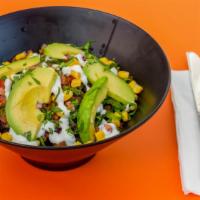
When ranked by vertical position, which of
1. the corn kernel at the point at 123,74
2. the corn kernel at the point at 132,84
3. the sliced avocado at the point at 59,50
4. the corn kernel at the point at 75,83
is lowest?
the corn kernel at the point at 75,83

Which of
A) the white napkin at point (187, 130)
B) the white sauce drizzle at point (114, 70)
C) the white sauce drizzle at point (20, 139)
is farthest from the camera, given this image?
the white sauce drizzle at point (114, 70)

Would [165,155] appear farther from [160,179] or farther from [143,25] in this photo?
[143,25]

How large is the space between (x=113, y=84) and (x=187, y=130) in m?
0.23

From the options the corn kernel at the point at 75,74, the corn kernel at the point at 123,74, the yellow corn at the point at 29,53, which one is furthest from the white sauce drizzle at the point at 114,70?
the yellow corn at the point at 29,53

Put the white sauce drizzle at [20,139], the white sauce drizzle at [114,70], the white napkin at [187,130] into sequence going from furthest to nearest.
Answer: the white sauce drizzle at [114,70] < the white napkin at [187,130] < the white sauce drizzle at [20,139]

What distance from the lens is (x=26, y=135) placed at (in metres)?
0.94

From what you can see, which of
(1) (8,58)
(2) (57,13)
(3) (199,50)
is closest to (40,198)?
(1) (8,58)

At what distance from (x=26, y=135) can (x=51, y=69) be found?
0.19m

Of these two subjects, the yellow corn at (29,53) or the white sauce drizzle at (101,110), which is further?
the yellow corn at (29,53)

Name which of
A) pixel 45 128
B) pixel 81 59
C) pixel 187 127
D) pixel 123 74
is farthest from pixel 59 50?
pixel 187 127

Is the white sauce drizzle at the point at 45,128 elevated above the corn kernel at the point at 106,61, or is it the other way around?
the corn kernel at the point at 106,61

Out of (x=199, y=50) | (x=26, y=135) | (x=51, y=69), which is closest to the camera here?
(x=26, y=135)

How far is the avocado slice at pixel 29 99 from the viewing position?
0.94 meters

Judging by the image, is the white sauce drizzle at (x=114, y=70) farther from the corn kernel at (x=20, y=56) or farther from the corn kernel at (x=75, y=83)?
the corn kernel at (x=20, y=56)
